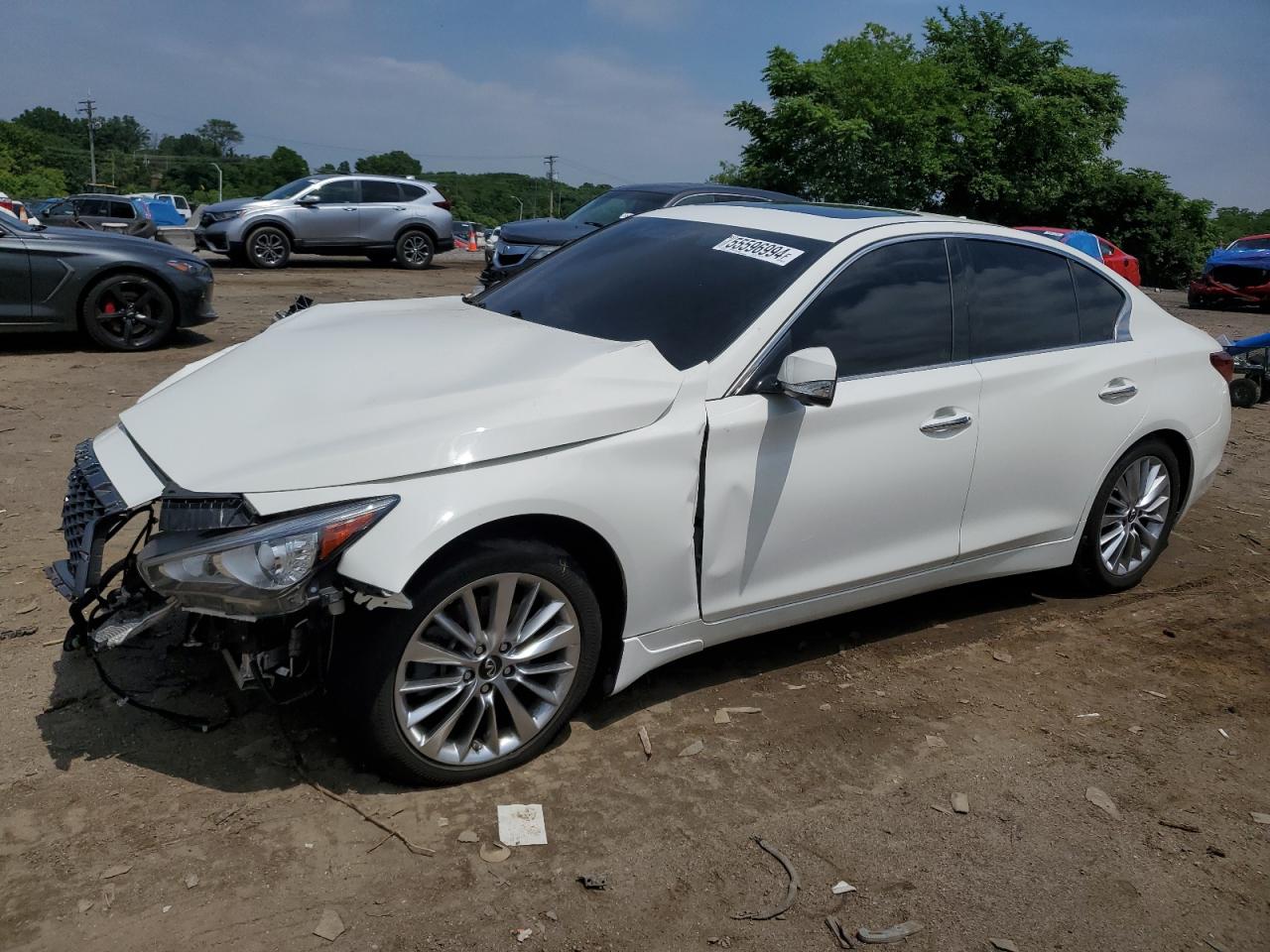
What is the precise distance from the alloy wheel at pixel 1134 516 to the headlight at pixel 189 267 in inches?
319

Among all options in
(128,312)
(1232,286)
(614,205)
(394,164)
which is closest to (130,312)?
(128,312)

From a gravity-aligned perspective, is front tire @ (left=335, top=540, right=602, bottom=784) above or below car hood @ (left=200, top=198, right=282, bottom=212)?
below

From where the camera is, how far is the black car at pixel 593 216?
12.8 metres

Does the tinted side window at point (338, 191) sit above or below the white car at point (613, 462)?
above

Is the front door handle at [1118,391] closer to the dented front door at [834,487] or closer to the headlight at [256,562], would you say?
the dented front door at [834,487]

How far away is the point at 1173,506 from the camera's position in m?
5.38

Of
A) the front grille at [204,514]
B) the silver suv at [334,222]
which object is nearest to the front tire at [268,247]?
the silver suv at [334,222]

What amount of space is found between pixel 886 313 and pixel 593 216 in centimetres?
1046

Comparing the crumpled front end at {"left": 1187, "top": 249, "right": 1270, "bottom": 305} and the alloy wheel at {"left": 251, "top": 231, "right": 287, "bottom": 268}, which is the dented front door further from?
the crumpled front end at {"left": 1187, "top": 249, "right": 1270, "bottom": 305}

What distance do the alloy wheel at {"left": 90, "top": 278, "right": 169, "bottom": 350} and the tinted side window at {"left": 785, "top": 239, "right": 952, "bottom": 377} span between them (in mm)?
7555

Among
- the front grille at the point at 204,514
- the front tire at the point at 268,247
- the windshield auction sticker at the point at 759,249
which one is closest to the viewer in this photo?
the front grille at the point at 204,514

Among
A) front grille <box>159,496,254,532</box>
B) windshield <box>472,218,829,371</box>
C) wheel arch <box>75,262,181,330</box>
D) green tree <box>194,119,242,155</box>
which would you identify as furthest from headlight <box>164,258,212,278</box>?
green tree <box>194,119,242,155</box>

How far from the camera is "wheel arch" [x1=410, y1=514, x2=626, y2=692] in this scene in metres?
3.13

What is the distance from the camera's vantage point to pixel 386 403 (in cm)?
333
